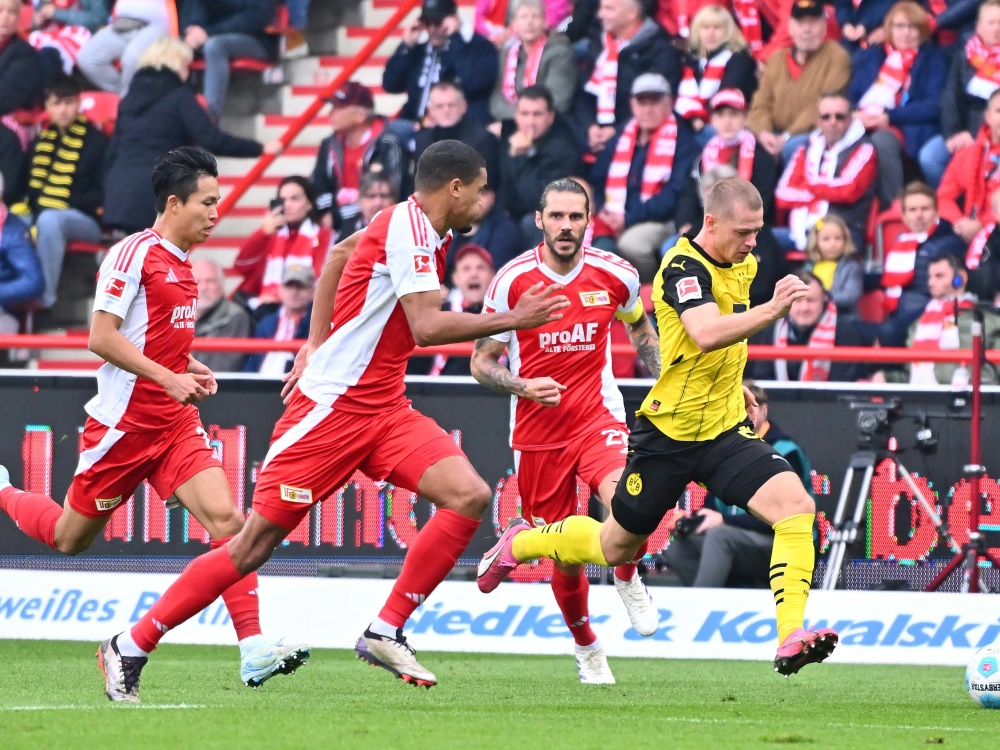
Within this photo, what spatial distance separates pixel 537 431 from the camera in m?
8.81

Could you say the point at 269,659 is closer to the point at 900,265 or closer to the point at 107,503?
the point at 107,503

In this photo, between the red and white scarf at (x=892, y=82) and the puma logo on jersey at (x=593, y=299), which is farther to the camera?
the red and white scarf at (x=892, y=82)

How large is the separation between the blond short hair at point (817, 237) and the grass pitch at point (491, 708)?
12.5ft

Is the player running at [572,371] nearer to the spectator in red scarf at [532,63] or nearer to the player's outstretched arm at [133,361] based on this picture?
the player's outstretched arm at [133,361]

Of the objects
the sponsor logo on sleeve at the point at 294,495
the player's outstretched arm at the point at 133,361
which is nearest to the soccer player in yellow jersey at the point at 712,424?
the sponsor logo on sleeve at the point at 294,495

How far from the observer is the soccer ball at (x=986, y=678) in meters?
7.30

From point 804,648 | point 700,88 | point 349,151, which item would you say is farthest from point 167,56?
point 804,648

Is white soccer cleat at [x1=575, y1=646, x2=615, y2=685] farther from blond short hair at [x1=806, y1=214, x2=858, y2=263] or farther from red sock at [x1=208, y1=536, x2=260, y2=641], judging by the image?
blond short hair at [x1=806, y1=214, x2=858, y2=263]

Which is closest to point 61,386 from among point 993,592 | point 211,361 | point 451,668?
point 211,361

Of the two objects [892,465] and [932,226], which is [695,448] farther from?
[932,226]

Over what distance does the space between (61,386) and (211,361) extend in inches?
62.2

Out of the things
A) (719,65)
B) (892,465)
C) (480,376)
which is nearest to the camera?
(480,376)

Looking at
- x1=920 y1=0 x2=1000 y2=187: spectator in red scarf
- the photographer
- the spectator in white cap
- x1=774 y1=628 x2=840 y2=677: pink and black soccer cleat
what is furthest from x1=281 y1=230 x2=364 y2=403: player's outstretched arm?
x1=920 y1=0 x2=1000 y2=187: spectator in red scarf

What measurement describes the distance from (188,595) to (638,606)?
2.70 meters
